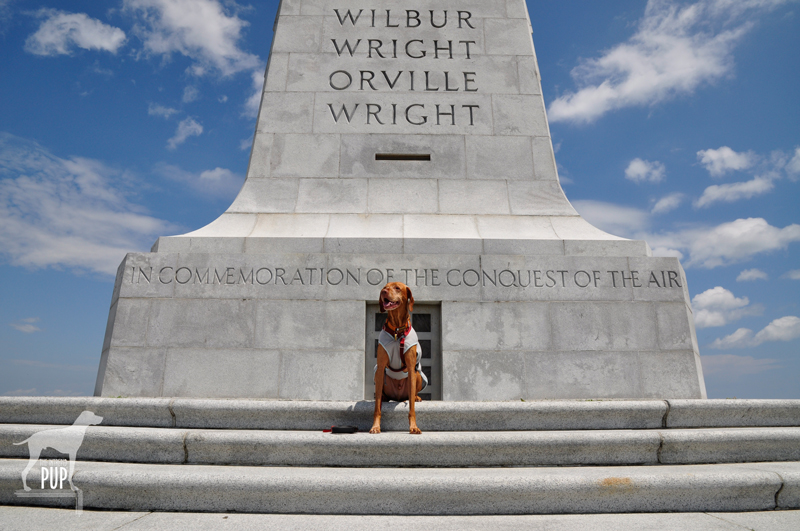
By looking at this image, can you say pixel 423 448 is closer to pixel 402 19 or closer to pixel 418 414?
pixel 418 414

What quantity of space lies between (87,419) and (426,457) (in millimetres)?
4200

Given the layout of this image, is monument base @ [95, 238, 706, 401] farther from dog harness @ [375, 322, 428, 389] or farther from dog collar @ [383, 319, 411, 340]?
dog collar @ [383, 319, 411, 340]

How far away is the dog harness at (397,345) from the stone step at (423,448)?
762mm

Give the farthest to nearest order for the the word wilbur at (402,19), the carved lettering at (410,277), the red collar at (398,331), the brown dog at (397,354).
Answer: the the word wilbur at (402,19)
the carved lettering at (410,277)
the red collar at (398,331)
the brown dog at (397,354)

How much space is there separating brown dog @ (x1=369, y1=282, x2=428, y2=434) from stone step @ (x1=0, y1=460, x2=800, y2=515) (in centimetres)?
107

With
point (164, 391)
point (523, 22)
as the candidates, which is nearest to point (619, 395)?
point (164, 391)

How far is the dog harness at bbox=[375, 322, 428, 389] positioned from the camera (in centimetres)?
589

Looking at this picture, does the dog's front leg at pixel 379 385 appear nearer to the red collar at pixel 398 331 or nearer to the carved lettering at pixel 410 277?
the red collar at pixel 398 331

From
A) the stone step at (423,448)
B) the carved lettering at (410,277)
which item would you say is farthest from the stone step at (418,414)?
the carved lettering at (410,277)

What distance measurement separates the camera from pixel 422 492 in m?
4.51

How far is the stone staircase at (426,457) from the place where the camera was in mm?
4543

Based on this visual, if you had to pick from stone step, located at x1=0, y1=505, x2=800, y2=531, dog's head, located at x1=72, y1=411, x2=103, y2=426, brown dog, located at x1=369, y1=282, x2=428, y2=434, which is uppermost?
brown dog, located at x1=369, y1=282, x2=428, y2=434

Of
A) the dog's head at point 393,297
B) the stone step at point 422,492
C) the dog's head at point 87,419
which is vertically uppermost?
the dog's head at point 393,297

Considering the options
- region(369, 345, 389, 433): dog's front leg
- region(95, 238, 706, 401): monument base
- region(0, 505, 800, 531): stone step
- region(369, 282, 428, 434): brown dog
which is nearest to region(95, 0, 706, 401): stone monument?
region(95, 238, 706, 401): monument base
